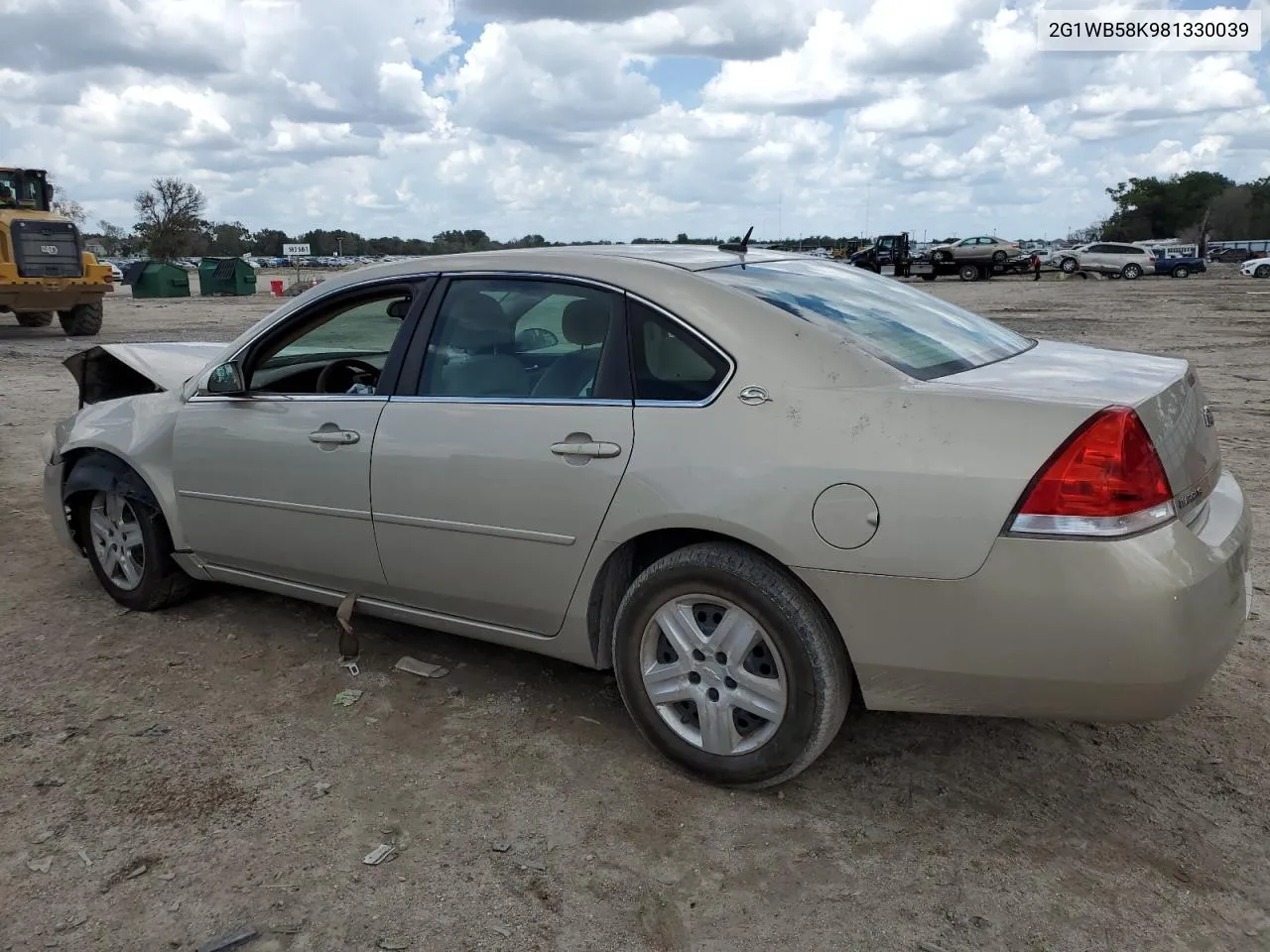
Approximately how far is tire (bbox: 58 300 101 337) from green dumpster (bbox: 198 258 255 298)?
57.3ft

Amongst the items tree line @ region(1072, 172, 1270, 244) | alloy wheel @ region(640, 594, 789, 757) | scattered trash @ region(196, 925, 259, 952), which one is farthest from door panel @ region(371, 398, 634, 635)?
tree line @ region(1072, 172, 1270, 244)

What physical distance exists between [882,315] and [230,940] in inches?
101

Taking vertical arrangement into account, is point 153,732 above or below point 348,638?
below

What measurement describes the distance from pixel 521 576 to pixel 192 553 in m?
1.79

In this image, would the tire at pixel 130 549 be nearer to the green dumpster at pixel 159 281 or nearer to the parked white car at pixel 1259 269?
the green dumpster at pixel 159 281

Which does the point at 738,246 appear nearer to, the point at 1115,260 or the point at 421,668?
the point at 421,668

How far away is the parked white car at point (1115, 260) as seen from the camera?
4472 cm

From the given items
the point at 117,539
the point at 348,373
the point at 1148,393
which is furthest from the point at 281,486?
the point at 1148,393

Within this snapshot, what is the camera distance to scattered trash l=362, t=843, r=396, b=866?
110 inches

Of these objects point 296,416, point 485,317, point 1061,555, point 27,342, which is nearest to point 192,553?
point 296,416

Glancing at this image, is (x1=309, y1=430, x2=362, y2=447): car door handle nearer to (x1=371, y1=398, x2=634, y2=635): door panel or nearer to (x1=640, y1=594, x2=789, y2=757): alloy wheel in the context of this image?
(x1=371, y1=398, x2=634, y2=635): door panel

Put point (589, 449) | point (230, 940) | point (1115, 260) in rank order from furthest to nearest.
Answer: point (1115, 260), point (589, 449), point (230, 940)

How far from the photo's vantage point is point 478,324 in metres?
3.63

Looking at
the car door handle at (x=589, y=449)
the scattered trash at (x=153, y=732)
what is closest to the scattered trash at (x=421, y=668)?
the scattered trash at (x=153, y=732)
